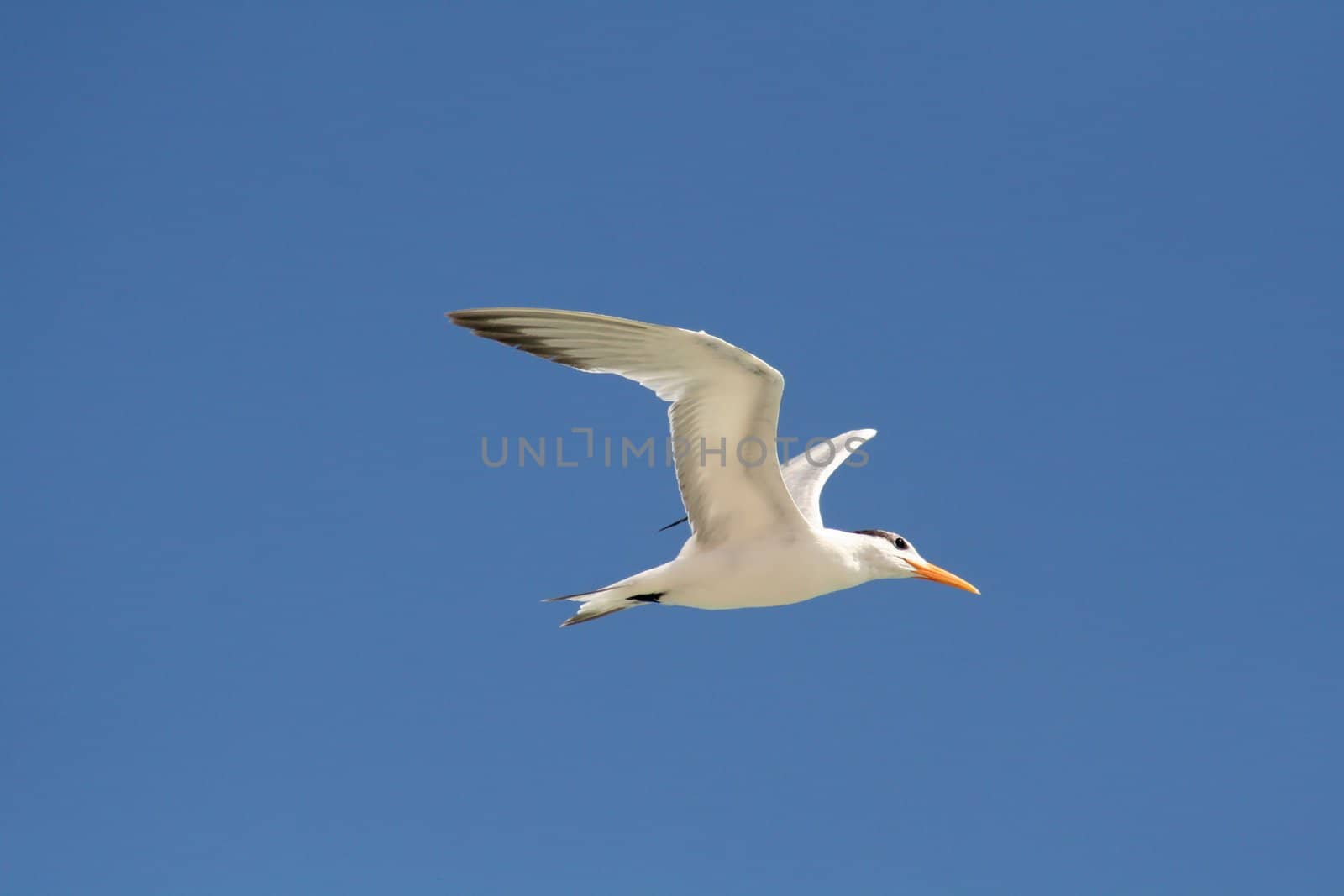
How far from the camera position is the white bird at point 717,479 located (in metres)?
6.16

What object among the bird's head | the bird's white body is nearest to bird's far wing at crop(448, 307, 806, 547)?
the bird's white body

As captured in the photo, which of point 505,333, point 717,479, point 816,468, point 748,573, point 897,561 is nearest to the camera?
point 505,333

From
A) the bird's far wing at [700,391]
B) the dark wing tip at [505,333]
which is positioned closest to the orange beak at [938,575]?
the bird's far wing at [700,391]

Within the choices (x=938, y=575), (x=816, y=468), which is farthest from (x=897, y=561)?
(x=816, y=468)

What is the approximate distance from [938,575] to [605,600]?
2.22m

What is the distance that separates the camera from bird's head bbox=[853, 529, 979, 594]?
7605 mm

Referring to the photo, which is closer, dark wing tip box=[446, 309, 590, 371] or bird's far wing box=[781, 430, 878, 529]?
dark wing tip box=[446, 309, 590, 371]

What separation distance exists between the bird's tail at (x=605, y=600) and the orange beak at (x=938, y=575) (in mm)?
1771

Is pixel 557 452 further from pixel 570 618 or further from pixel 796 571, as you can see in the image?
pixel 796 571

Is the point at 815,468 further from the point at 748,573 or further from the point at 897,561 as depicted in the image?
the point at 748,573

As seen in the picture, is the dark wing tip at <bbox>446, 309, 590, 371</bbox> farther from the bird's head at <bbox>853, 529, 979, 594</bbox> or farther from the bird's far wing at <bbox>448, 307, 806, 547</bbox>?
the bird's head at <bbox>853, 529, 979, 594</bbox>

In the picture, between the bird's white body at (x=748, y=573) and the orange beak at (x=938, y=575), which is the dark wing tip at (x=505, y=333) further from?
the orange beak at (x=938, y=575)

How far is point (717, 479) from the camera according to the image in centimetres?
691

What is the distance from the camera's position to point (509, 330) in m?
6.07
